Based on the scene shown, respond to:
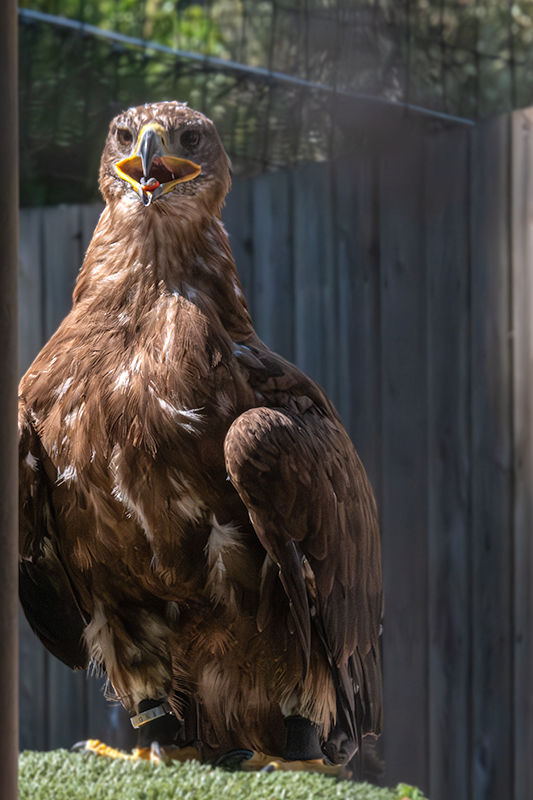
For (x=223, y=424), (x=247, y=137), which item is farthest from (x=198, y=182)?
(x=247, y=137)

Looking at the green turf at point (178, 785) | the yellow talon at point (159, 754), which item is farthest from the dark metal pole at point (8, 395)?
the green turf at point (178, 785)

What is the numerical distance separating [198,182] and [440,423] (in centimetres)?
110

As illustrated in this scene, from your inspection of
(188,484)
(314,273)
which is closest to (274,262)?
(314,273)

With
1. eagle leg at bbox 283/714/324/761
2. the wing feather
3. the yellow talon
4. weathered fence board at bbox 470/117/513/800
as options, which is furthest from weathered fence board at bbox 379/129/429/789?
eagle leg at bbox 283/714/324/761

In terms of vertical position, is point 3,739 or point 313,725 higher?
point 3,739

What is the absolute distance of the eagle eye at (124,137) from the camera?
959 mm

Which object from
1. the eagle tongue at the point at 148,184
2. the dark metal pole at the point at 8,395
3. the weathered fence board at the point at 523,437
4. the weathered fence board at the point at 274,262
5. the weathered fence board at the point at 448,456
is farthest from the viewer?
the weathered fence board at the point at 274,262

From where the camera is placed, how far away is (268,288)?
2.14 metres

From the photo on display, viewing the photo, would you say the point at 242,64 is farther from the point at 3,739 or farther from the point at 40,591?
the point at 3,739

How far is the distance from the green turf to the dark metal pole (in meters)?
0.96

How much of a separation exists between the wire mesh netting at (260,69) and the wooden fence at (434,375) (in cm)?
18

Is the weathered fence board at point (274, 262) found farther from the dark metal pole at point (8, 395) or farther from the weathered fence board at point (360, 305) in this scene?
the dark metal pole at point (8, 395)

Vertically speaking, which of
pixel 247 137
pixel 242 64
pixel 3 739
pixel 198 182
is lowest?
pixel 3 739

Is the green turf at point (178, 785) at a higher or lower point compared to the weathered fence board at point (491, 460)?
lower
